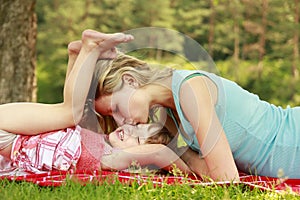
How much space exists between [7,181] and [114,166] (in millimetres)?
485

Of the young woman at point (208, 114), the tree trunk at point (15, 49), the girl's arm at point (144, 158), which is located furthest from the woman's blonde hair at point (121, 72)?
the tree trunk at point (15, 49)

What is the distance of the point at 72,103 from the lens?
2.65 m

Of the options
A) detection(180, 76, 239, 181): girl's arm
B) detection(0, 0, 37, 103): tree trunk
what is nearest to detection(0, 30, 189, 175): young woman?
detection(180, 76, 239, 181): girl's arm

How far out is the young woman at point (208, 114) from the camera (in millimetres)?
2484

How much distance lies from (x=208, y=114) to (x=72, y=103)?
2.05ft

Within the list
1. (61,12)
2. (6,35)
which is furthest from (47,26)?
(6,35)

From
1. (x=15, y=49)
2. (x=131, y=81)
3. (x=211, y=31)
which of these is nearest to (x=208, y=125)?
(x=131, y=81)

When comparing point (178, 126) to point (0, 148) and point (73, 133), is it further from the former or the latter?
point (0, 148)

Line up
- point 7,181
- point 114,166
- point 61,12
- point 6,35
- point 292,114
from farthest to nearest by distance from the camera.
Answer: point 61,12 → point 6,35 → point 292,114 → point 114,166 → point 7,181

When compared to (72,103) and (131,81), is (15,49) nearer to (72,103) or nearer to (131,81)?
(72,103)

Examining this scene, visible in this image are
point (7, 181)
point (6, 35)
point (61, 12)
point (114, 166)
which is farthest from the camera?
point (61, 12)

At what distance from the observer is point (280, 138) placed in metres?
2.72

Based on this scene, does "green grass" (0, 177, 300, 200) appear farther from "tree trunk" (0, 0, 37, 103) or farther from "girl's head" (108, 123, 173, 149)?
"tree trunk" (0, 0, 37, 103)

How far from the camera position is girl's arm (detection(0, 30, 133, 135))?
8.62ft
